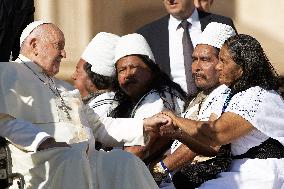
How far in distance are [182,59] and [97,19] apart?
3398 mm

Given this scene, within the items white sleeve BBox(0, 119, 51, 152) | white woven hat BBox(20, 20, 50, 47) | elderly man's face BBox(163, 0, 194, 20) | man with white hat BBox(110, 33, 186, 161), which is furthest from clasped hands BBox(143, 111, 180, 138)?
elderly man's face BBox(163, 0, 194, 20)

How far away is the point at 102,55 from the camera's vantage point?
11344 mm

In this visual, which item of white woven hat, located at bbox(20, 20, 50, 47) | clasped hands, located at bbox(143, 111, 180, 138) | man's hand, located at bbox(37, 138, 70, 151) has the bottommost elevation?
clasped hands, located at bbox(143, 111, 180, 138)

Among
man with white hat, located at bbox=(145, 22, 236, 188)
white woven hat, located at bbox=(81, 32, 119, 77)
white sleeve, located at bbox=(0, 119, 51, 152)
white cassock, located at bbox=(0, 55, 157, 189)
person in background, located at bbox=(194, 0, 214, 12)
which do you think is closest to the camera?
white sleeve, located at bbox=(0, 119, 51, 152)

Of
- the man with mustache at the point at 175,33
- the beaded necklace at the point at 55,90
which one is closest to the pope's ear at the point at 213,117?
the beaded necklace at the point at 55,90

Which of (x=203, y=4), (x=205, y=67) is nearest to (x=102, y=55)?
(x=205, y=67)

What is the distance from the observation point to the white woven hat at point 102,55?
37.1 ft

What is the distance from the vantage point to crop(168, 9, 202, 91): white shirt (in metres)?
11.5

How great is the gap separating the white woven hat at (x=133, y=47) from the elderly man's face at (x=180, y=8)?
95 centimetres

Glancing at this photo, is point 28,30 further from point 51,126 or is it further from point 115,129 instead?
point 115,129

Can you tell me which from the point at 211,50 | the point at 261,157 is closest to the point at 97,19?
the point at 211,50

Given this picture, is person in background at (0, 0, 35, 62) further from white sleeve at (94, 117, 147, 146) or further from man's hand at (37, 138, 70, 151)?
man's hand at (37, 138, 70, 151)

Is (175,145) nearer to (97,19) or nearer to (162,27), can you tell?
(162,27)

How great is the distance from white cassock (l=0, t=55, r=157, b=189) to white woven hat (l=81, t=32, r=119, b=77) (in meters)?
1.23
